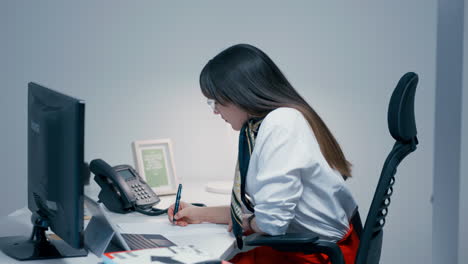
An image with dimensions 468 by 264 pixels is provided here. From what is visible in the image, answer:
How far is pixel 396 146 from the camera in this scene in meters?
1.50

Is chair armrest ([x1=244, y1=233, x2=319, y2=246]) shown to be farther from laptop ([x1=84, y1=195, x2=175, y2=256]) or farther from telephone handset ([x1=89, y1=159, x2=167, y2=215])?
telephone handset ([x1=89, y1=159, x2=167, y2=215])

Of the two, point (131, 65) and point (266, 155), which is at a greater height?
point (131, 65)

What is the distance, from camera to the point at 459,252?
7.65 feet

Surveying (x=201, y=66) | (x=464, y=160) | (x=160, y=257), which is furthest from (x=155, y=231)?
(x=464, y=160)

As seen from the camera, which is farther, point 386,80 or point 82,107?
point 386,80

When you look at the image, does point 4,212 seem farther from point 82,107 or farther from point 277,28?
point 82,107

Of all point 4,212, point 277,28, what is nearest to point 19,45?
point 4,212

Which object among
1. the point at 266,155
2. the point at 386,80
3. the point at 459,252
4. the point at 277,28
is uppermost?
the point at 277,28

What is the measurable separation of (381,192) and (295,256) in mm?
316

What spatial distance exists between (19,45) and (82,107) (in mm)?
1584

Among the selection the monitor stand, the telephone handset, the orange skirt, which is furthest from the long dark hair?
the monitor stand

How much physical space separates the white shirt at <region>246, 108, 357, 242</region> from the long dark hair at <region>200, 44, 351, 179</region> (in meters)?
0.05

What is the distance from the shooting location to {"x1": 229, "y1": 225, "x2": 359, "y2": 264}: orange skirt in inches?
62.4

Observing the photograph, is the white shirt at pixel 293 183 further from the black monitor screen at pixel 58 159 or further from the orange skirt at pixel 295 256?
the black monitor screen at pixel 58 159
